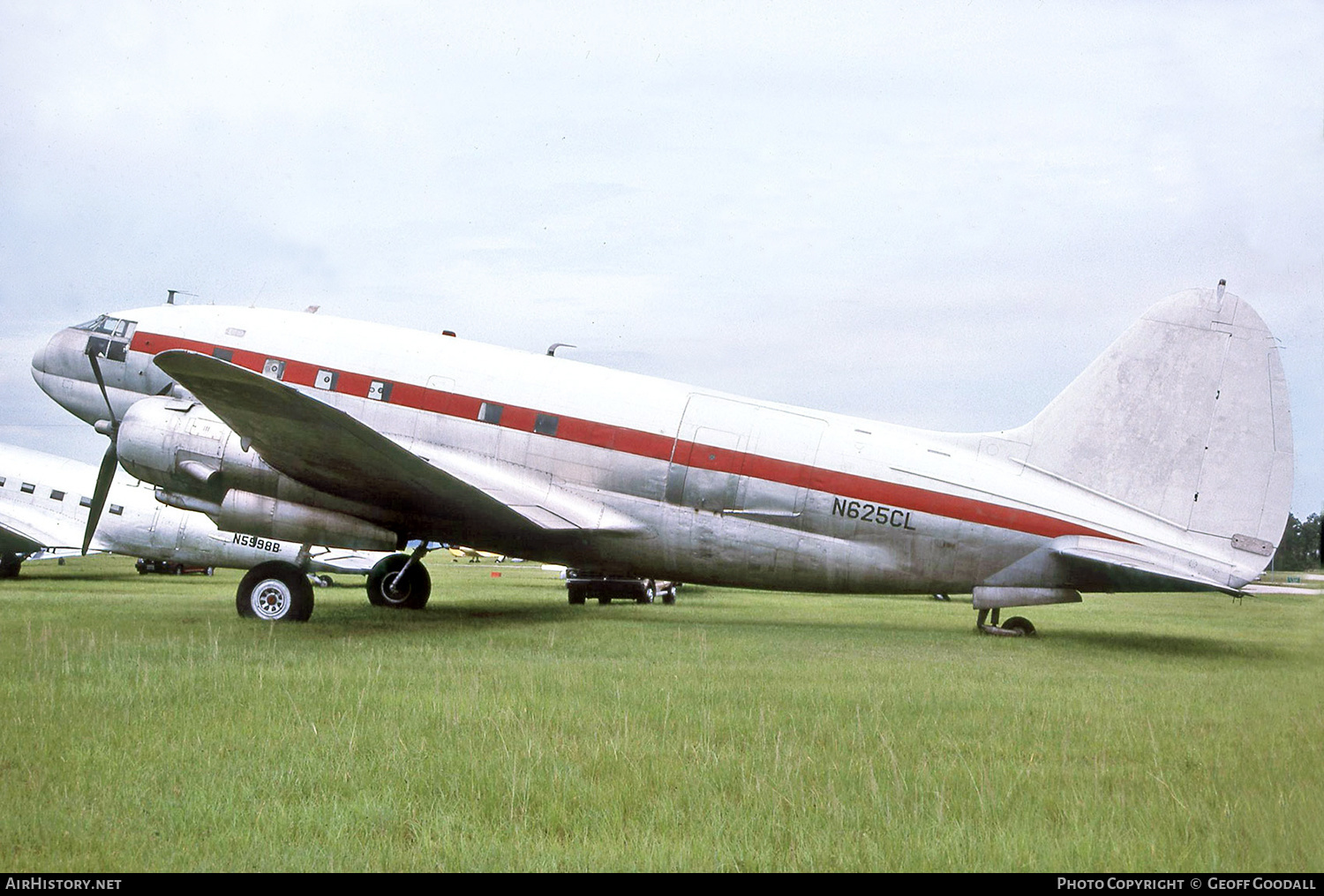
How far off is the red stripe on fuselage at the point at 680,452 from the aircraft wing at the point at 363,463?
79 cm

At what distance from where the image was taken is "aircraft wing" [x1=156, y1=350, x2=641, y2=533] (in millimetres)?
11422

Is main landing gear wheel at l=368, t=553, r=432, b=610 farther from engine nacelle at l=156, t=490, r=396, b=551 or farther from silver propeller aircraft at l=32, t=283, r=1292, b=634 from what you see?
engine nacelle at l=156, t=490, r=396, b=551

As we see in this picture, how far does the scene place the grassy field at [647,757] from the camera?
4082mm

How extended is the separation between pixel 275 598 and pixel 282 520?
3.53 ft

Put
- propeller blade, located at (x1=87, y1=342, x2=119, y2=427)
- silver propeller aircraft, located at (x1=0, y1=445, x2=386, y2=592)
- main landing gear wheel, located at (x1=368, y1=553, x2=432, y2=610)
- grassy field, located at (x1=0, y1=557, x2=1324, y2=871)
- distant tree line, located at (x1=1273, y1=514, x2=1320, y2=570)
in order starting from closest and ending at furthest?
grassy field, located at (x1=0, y1=557, x2=1324, y2=871) → distant tree line, located at (x1=1273, y1=514, x2=1320, y2=570) → propeller blade, located at (x1=87, y1=342, x2=119, y2=427) → main landing gear wheel, located at (x1=368, y1=553, x2=432, y2=610) → silver propeller aircraft, located at (x1=0, y1=445, x2=386, y2=592)

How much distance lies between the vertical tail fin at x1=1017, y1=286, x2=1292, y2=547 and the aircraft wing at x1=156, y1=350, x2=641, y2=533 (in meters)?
6.47

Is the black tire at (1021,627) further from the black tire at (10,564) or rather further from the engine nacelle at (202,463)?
the black tire at (10,564)

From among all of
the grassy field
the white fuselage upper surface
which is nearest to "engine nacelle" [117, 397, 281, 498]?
the white fuselage upper surface

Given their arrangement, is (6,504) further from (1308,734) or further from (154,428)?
(1308,734)

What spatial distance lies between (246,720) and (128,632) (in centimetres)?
601

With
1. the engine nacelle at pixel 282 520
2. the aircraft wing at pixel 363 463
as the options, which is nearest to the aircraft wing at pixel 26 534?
the engine nacelle at pixel 282 520

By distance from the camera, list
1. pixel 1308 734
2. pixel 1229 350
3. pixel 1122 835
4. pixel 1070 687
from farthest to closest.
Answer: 1. pixel 1229 350
2. pixel 1070 687
3. pixel 1308 734
4. pixel 1122 835

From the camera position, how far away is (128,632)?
11484mm

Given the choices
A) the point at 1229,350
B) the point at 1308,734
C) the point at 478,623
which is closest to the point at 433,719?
the point at 1308,734
